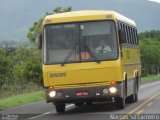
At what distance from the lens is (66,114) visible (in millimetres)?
19703

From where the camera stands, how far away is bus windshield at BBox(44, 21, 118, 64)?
1933cm

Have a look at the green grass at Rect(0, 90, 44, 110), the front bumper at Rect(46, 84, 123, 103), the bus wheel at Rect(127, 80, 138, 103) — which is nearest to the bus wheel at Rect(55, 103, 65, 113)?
the front bumper at Rect(46, 84, 123, 103)

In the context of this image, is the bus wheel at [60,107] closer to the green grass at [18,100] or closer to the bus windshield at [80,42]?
the bus windshield at [80,42]

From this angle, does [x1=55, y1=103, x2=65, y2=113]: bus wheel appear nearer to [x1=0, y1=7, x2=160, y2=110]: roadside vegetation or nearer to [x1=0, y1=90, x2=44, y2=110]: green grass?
[x1=0, y1=90, x2=44, y2=110]: green grass

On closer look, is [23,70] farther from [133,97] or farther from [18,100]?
[133,97]

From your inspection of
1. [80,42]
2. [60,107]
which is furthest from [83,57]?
[60,107]

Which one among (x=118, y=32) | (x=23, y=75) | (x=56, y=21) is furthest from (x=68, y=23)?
(x=23, y=75)

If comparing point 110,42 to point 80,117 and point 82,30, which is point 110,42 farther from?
point 80,117

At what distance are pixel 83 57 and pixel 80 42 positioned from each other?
0.53 m

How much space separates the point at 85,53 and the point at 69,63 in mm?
620

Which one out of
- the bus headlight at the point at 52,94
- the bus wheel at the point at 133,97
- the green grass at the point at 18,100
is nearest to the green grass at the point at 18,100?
the green grass at the point at 18,100

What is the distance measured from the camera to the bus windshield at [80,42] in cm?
1933

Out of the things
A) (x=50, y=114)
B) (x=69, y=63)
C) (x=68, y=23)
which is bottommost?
(x=50, y=114)

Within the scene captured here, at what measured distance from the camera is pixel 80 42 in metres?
19.5
